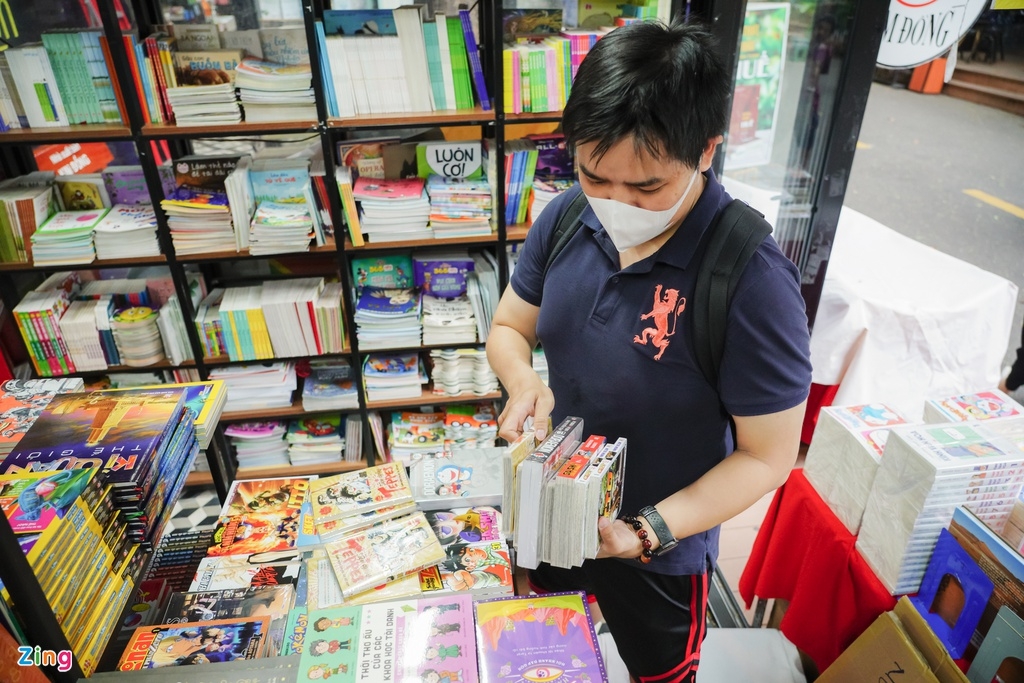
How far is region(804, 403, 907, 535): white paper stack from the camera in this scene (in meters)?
1.85

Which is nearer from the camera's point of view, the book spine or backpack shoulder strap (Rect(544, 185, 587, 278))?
backpack shoulder strap (Rect(544, 185, 587, 278))

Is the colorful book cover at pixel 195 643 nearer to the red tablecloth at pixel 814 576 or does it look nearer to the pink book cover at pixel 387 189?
the red tablecloth at pixel 814 576

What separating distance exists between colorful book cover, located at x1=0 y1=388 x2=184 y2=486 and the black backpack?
3.77 ft

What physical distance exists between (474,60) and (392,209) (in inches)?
25.5

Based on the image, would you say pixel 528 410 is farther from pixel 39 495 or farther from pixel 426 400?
pixel 426 400

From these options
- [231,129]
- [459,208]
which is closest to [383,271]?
[459,208]

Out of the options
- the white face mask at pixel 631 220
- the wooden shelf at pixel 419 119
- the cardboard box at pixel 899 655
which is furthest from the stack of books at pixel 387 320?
the cardboard box at pixel 899 655

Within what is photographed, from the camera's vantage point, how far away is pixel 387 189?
2678 mm

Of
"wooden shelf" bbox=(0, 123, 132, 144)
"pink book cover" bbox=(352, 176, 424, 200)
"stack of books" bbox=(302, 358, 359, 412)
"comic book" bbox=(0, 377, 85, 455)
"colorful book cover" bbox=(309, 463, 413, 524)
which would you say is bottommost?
"stack of books" bbox=(302, 358, 359, 412)

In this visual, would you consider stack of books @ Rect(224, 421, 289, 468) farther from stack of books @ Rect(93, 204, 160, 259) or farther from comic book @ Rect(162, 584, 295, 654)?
comic book @ Rect(162, 584, 295, 654)

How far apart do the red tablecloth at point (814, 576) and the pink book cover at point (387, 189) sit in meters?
1.74

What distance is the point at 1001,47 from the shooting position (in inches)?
119

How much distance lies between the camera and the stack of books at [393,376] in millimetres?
2984

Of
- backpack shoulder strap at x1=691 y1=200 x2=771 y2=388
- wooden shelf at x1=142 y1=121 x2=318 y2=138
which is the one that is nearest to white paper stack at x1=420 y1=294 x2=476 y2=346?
wooden shelf at x1=142 y1=121 x2=318 y2=138
